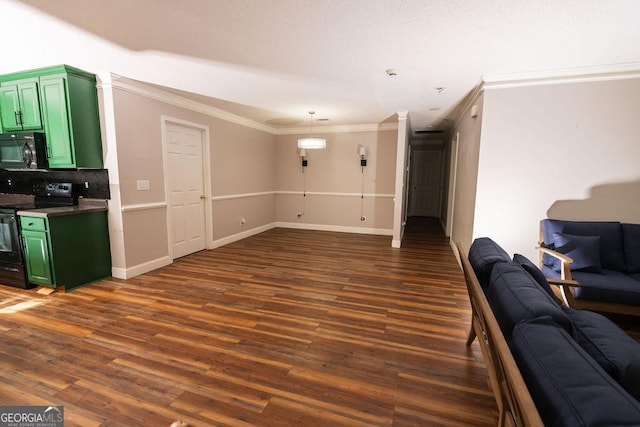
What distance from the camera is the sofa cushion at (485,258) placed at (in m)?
1.79

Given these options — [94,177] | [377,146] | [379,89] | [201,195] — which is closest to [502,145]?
[379,89]

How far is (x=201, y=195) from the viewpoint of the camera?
480 centimetres

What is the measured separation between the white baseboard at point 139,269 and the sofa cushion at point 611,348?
4220mm

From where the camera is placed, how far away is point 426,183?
9.35 meters

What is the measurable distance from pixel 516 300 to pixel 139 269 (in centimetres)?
404

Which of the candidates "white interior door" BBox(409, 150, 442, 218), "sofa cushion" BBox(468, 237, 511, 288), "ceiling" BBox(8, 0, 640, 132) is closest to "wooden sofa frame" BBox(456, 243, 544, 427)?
"sofa cushion" BBox(468, 237, 511, 288)

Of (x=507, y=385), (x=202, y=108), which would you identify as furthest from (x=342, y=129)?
(x=507, y=385)

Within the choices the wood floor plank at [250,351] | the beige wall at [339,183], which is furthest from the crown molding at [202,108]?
the wood floor plank at [250,351]

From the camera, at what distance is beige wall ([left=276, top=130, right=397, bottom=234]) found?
6.28 meters

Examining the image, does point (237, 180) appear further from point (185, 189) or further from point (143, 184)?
point (143, 184)

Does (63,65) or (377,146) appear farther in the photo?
(377,146)

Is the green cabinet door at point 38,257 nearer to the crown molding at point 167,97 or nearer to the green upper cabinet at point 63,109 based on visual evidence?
the green upper cabinet at point 63,109

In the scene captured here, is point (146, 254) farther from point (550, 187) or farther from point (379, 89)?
point (550, 187)

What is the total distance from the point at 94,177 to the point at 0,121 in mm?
1317
